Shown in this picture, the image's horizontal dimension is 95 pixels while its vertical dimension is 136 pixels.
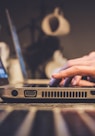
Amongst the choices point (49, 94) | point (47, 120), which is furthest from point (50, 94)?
point (47, 120)

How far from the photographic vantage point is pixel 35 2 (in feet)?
6.65

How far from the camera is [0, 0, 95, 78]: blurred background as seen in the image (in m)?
2.00

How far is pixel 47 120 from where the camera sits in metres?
0.39

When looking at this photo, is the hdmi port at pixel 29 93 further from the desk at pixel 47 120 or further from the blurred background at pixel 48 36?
the blurred background at pixel 48 36

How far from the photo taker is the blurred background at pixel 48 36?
6.55 ft

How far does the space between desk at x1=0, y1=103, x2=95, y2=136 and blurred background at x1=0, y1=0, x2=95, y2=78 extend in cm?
147

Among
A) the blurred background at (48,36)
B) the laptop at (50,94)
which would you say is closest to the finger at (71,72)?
the laptop at (50,94)

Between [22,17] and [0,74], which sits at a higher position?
[22,17]

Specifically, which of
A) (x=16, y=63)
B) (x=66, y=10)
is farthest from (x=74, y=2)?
(x=16, y=63)

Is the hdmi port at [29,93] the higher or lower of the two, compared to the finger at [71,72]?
lower

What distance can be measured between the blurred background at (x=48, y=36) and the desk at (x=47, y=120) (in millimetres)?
1466

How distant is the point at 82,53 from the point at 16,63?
44 cm

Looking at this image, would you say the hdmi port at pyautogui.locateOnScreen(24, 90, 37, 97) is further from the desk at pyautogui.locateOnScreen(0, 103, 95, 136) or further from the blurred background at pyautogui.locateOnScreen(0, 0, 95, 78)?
the blurred background at pyautogui.locateOnScreen(0, 0, 95, 78)

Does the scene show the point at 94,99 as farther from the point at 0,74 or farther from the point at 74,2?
the point at 74,2
